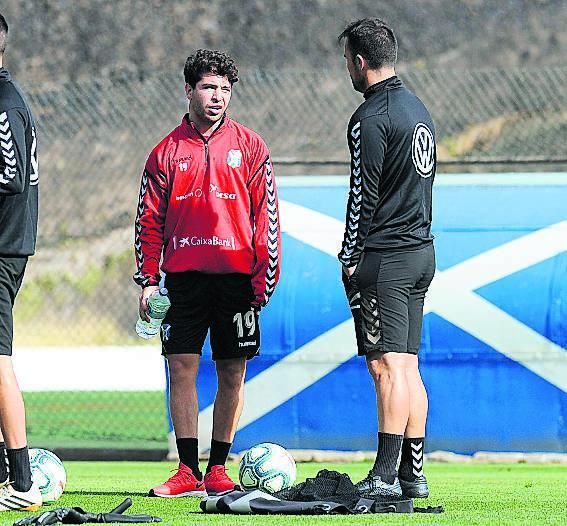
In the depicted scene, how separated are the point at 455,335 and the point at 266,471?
2.40 meters

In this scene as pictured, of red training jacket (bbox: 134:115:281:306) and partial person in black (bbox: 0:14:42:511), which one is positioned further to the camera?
red training jacket (bbox: 134:115:281:306)

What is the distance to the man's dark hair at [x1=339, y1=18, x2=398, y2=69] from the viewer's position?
18.9ft

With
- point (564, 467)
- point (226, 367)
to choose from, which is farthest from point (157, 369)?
point (226, 367)

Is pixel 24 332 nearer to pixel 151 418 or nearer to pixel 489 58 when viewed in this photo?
pixel 151 418

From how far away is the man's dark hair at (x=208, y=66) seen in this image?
6.36m

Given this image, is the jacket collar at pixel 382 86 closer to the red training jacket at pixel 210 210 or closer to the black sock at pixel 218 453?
the red training jacket at pixel 210 210

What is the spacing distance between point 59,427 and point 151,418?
3.12ft

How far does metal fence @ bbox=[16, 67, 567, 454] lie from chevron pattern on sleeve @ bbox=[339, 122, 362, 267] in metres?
12.0

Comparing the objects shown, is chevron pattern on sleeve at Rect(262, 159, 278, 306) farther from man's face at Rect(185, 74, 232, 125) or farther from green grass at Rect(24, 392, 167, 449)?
green grass at Rect(24, 392, 167, 449)

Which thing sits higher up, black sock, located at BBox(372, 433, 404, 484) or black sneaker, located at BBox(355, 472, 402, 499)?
black sock, located at BBox(372, 433, 404, 484)

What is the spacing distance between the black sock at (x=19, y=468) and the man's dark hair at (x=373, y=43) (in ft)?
7.02

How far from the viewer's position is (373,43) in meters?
5.76

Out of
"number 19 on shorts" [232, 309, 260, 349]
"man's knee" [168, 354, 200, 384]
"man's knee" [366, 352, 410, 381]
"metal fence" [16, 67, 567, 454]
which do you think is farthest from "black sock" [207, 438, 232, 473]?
"metal fence" [16, 67, 567, 454]

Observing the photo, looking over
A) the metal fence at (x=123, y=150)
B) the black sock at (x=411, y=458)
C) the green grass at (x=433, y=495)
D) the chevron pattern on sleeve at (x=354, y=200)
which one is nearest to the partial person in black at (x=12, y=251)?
the green grass at (x=433, y=495)
